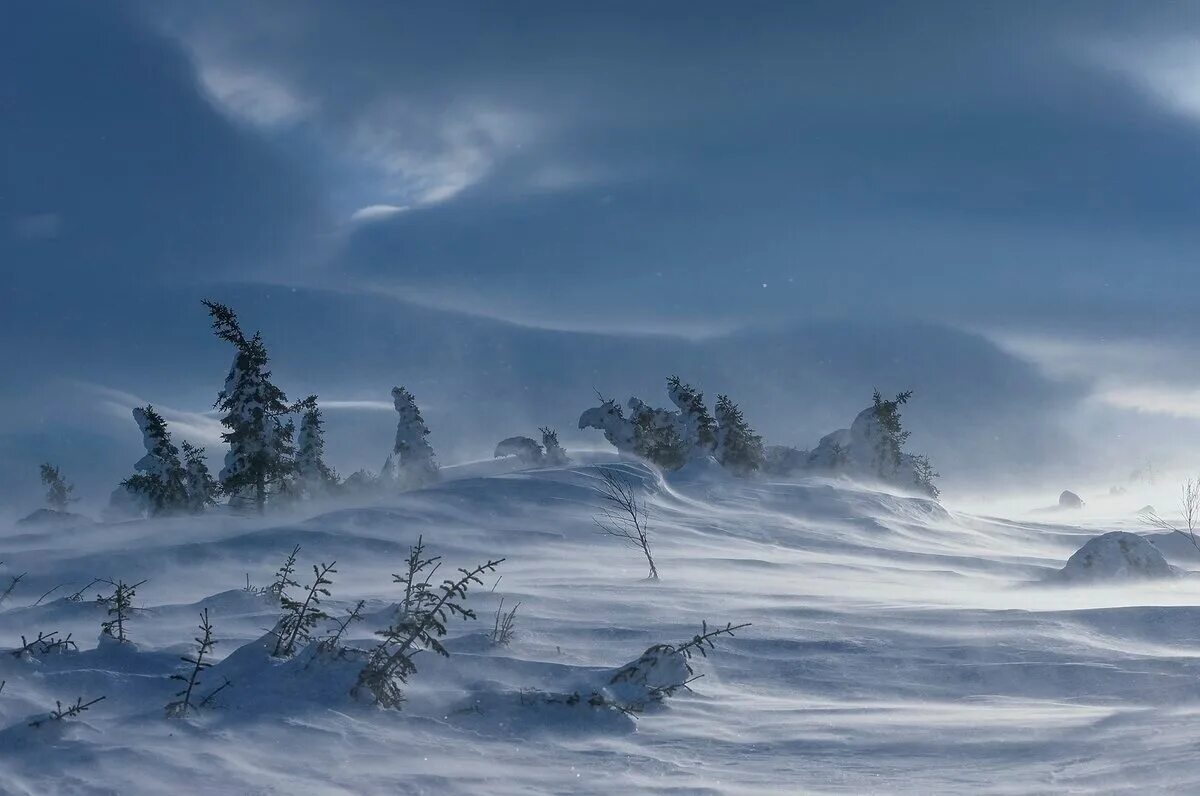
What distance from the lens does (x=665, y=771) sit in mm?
4688

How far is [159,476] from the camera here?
31062 millimetres

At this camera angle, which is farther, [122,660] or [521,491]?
[521,491]

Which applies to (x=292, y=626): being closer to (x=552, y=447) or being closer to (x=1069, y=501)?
(x=552, y=447)

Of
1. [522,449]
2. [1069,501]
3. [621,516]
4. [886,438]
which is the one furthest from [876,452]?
[1069,501]

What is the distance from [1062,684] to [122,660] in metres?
6.27

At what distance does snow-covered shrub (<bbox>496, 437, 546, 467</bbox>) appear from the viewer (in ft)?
131

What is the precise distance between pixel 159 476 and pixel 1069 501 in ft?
187

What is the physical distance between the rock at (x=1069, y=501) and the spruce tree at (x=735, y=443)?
33524 mm

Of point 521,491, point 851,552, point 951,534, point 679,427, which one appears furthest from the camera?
point 679,427

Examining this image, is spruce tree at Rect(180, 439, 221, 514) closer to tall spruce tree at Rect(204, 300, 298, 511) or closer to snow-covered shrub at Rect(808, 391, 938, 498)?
tall spruce tree at Rect(204, 300, 298, 511)

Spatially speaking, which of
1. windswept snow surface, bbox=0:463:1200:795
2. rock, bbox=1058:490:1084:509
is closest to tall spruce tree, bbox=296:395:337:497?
windswept snow surface, bbox=0:463:1200:795

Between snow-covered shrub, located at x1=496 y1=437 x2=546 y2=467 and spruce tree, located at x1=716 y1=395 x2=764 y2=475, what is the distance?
24.9 feet

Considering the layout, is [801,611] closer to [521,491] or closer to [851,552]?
[851,552]

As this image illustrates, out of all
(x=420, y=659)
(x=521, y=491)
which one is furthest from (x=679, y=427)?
(x=420, y=659)
